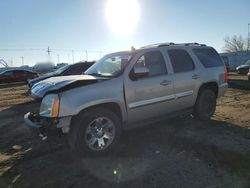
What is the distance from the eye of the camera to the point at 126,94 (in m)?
5.28

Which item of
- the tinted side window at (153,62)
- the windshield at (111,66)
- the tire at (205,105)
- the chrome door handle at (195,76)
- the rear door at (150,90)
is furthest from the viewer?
the tire at (205,105)

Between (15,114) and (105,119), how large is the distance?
5378 mm

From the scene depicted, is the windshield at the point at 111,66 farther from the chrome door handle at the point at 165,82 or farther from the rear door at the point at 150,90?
the chrome door handle at the point at 165,82

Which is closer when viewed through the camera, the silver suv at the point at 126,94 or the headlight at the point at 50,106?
the headlight at the point at 50,106

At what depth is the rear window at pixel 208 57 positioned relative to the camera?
7033 millimetres

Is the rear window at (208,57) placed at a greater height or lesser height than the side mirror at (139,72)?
greater

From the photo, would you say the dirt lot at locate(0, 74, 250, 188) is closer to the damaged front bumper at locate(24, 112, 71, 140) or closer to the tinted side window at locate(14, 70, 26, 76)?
the damaged front bumper at locate(24, 112, 71, 140)

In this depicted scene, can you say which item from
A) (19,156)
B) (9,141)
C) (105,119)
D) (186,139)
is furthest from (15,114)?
(186,139)

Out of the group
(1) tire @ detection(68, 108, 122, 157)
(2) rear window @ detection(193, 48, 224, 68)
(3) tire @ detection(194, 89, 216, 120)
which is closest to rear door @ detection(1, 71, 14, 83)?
(2) rear window @ detection(193, 48, 224, 68)

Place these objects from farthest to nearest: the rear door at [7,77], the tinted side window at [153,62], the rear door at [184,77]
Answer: the rear door at [7,77], the rear door at [184,77], the tinted side window at [153,62]

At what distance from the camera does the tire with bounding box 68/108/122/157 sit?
4730 millimetres

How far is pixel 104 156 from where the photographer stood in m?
4.98

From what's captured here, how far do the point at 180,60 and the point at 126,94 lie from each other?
6.31ft

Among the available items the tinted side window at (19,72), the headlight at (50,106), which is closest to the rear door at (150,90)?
the headlight at (50,106)
